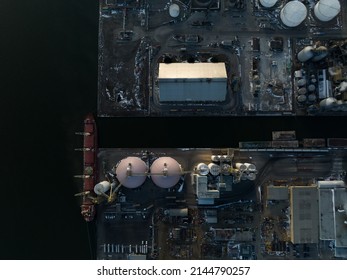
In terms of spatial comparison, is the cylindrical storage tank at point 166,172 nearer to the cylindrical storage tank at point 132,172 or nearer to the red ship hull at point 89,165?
the cylindrical storage tank at point 132,172

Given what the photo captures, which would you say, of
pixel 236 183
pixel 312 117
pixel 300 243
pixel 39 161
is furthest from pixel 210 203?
pixel 39 161

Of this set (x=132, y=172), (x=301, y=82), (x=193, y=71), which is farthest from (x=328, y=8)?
(x=132, y=172)

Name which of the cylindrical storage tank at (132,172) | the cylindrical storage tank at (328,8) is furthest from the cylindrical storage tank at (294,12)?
the cylindrical storage tank at (132,172)

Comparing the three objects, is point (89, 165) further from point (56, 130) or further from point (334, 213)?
point (334, 213)

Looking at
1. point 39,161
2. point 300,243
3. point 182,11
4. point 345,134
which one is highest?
point 182,11

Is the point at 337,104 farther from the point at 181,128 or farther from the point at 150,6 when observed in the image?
the point at 150,6

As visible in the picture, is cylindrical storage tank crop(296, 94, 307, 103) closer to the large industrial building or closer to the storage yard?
the storage yard

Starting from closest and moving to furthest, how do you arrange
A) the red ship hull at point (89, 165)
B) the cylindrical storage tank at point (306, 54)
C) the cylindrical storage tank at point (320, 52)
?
the cylindrical storage tank at point (320, 52), the cylindrical storage tank at point (306, 54), the red ship hull at point (89, 165)
